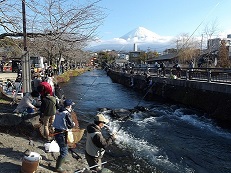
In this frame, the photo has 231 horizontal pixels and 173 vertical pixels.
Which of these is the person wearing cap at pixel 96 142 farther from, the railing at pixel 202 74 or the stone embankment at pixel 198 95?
the railing at pixel 202 74

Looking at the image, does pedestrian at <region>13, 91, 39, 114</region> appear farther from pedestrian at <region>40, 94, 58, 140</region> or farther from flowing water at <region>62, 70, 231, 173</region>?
flowing water at <region>62, 70, 231, 173</region>

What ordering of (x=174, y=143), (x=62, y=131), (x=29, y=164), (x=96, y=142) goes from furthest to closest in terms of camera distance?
(x=174, y=143)
(x=62, y=131)
(x=29, y=164)
(x=96, y=142)

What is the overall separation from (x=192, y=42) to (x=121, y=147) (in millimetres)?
55513

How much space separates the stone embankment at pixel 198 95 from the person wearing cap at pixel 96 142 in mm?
8663

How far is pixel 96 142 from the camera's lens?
15.5 ft

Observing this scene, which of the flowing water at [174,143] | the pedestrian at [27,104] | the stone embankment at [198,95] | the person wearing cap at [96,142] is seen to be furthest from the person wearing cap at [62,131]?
the stone embankment at [198,95]

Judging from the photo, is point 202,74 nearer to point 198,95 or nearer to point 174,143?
point 198,95

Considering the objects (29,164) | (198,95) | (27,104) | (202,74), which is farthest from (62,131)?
(202,74)

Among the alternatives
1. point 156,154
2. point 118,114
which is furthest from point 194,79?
point 156,154

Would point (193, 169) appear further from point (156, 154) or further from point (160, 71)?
point (160, 71)

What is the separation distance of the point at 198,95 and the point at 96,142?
1294 cm

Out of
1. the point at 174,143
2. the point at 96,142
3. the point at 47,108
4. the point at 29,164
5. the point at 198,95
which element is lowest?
the point at 174,143

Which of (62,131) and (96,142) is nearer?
(96,142)

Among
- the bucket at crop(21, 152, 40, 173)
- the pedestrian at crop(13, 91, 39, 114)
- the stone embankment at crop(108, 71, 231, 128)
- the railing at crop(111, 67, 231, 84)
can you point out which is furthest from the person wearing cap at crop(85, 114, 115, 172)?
the railing at crop(111, 67, 231, 84)
